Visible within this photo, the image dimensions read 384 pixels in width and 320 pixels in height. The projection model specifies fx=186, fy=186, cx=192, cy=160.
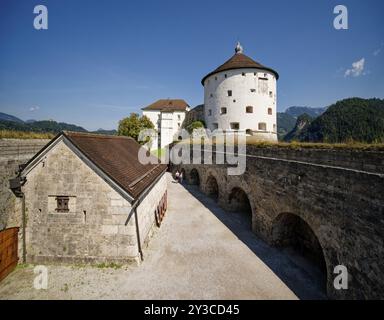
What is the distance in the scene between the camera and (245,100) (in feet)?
113

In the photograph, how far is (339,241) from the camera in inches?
235

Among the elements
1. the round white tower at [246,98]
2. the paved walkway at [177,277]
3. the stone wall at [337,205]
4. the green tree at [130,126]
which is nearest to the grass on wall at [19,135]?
the paved walkway at [177,277]

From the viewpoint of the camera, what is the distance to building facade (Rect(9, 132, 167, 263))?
7.57m

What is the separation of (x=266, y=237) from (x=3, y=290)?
11.1 metres

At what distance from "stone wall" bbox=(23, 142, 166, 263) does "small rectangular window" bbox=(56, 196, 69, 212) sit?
145 millimetres

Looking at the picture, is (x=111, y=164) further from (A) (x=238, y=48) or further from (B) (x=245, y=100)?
(A) (x=238, y=48)

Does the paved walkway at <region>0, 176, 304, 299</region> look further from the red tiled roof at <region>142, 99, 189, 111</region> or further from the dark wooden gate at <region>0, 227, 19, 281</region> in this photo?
the red tiled roof at <region>142, 99, 189, 111</region>

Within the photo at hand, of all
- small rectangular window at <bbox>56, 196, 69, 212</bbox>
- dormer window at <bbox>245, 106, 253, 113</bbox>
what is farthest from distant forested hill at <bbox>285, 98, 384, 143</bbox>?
small rectangular window at <bbox>56, 196, 69, 212</bbox>

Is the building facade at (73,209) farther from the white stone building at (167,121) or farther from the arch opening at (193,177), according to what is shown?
the white stone building at (167,121)

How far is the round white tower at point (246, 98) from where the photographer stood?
3425 cm

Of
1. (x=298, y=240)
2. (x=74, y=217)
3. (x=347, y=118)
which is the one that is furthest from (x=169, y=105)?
(x=347, y=118)

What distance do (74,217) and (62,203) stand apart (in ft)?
2.52
